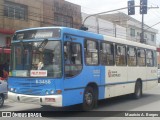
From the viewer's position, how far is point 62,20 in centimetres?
3341

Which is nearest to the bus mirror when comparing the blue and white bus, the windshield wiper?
the blue and white bus

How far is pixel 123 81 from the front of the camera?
14.8 meters

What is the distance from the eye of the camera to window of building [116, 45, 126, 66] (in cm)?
1432

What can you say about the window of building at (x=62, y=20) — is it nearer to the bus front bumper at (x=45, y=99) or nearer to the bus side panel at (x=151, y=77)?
the bus side panel at (x=151, y=77)

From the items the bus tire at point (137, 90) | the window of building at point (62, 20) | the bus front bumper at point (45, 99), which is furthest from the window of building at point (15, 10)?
the bus front bumper at point (45, 99)

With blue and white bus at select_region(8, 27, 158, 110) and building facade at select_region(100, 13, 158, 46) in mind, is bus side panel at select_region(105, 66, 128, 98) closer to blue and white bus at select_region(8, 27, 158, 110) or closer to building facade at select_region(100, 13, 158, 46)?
blue and white bus at select_region(8, 27, 158, 110)

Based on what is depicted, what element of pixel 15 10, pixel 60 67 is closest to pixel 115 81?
pixel 60 67

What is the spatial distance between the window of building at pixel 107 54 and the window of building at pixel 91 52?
1.52 ft

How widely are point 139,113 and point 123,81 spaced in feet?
10.7

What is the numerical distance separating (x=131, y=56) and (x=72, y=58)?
17.8 ft

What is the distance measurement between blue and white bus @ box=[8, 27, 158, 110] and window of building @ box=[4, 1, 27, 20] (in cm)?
1472

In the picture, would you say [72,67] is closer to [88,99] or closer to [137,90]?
[88,99]

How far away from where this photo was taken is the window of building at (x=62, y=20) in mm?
32531

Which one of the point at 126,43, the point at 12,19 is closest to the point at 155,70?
the point at 126,43
